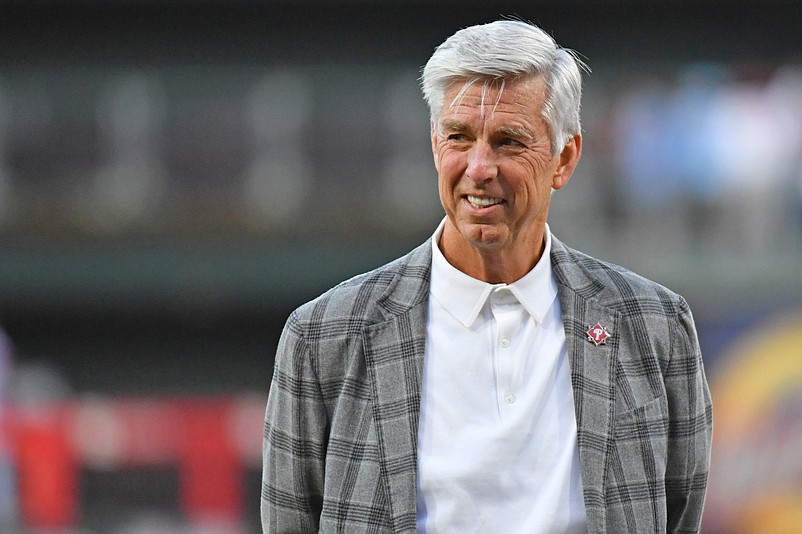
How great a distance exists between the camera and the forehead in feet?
5.16

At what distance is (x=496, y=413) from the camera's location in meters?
1.59

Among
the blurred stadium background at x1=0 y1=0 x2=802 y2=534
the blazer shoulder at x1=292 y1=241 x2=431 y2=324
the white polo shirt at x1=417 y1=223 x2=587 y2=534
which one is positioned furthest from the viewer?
the blurred stadium background at x1=0 y1=0 x2=802 y2=534

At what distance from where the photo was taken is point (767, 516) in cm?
547

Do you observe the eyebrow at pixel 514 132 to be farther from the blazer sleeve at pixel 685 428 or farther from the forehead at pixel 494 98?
the blazer sleeve at pixel 685 428

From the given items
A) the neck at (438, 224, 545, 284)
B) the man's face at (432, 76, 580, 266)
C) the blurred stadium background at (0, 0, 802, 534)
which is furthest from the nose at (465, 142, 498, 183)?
the blurred stadium background at (0, 0, 802, 534)

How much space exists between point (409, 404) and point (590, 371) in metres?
0.23

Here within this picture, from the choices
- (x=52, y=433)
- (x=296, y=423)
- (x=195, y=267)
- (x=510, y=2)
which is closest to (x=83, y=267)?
(x=195, y=267)

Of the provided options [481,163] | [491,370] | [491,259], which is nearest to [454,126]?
[481,163]

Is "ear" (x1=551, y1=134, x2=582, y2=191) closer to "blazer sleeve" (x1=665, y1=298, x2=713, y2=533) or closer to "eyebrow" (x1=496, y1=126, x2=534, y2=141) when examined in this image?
"eyebrow" (x1=496, y1=126, x2=534, y2=141)

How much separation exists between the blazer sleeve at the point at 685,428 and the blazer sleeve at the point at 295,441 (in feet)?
1.46

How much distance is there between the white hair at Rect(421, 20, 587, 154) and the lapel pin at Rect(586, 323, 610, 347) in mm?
227

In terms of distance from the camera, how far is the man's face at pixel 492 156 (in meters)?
1.58

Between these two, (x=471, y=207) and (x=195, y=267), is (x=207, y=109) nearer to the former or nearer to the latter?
(x=195, y=267)

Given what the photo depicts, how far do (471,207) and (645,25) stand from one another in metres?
5.56
